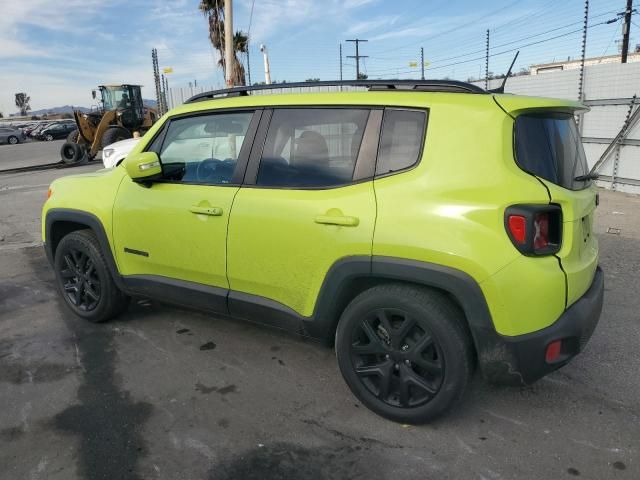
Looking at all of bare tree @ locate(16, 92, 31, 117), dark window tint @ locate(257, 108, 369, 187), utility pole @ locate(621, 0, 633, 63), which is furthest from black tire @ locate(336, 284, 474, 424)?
bare tree @ locate(16, 92, 31, 117)

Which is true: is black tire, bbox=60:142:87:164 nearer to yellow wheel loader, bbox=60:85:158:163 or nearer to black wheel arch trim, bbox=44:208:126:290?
yellow wheel loader, bbox=60:85:158:163

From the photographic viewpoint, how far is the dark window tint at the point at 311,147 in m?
2.77

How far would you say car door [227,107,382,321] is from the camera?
8.79 ft

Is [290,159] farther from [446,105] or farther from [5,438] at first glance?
[5,438]

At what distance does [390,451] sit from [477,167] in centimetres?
142

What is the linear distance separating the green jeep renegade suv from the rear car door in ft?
0.04

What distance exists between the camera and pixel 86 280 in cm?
405

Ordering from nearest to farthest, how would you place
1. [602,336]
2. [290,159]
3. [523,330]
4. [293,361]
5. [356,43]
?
[523,330]
[290,159]
[293,361]
[602,336]
[356,43]

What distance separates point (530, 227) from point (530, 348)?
0.56m

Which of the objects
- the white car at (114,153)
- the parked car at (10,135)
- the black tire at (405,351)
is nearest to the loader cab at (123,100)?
the white car at (114,153)

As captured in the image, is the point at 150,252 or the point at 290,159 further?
the point at 150,252

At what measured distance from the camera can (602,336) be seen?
3695mm

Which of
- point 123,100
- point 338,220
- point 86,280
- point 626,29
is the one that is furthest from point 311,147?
point 626,29

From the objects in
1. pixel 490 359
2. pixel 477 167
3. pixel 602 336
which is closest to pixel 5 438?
pixel 490 359
